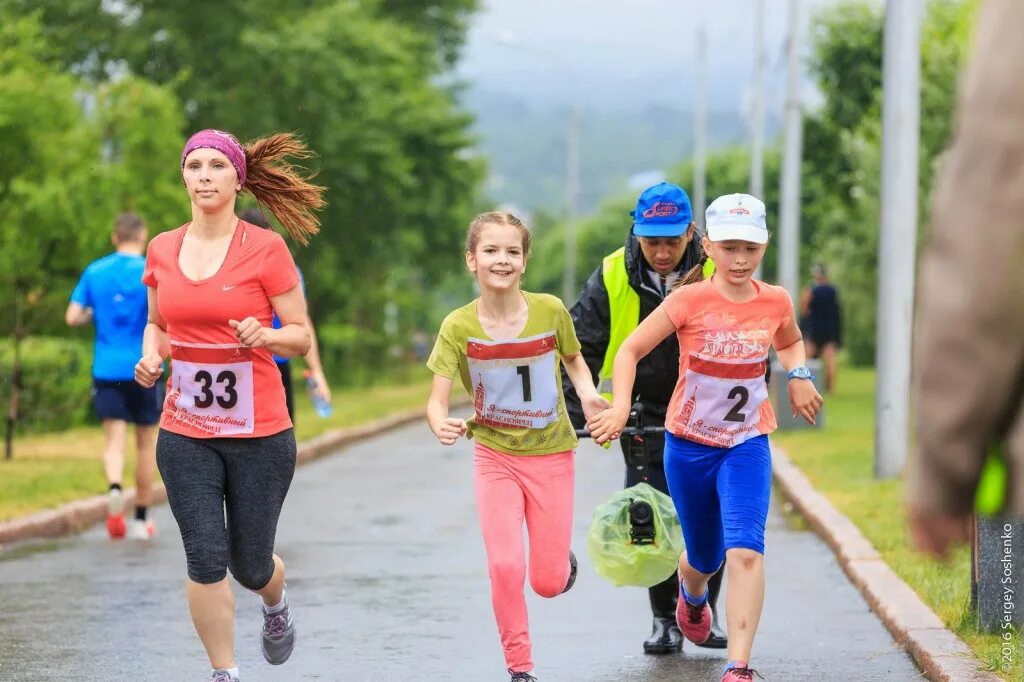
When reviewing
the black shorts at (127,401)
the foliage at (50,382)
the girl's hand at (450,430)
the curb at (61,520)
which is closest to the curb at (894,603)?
the girl's hand at (450,430)

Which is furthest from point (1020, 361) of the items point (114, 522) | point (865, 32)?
point (865, 32)

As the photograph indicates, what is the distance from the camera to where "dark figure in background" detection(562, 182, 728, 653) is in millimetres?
6934

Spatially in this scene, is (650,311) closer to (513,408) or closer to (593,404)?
(593,404)

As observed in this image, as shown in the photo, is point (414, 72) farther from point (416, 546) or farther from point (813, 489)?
point (416, 546)

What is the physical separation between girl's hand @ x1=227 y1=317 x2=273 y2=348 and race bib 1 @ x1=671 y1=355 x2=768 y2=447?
145 centimetres

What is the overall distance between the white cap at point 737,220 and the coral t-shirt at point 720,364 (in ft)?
0.74

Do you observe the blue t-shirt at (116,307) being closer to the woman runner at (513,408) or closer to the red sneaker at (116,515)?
the red sneaker at (116,515)

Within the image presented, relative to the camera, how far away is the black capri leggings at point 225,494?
604 centimetres

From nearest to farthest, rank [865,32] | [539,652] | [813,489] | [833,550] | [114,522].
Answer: [539,652]
[833,550]
[114,522]
[813,489]
[865,32]

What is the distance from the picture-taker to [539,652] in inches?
301

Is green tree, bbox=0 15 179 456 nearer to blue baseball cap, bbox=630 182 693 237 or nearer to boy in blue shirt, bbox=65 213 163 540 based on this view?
boy in blue shirt, bbox=65 213 163 540

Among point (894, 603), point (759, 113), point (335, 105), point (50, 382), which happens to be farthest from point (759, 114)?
point (894, 603)

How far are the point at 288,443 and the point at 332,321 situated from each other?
28.8 metres

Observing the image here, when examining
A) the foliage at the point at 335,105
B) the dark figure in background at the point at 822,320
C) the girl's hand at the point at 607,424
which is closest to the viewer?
the girl's hand at the point at 607,424
